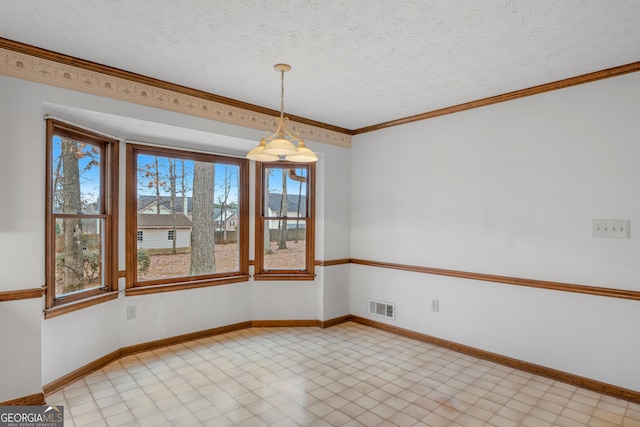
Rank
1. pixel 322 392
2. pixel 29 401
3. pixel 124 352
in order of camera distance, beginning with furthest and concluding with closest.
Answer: pixel 124 352, pixel 322 392, pixel 29 401

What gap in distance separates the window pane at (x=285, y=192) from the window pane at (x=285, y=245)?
134 mm

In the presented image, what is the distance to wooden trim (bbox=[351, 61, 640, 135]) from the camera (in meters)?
2.92

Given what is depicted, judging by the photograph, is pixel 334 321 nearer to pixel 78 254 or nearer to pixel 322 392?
pixel 322 392

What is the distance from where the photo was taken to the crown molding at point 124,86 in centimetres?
262

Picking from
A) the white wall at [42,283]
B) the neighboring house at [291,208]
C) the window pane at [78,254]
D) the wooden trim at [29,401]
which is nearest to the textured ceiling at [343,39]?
the white wall at [42,283]

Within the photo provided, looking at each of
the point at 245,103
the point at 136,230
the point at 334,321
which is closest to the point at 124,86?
the point at 245,103

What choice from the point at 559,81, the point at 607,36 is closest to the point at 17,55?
the point at 607,36

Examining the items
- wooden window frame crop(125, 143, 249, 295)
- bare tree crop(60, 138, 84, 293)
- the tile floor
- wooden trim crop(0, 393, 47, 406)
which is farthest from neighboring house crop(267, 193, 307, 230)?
wooden trim crop(0, 393, 47, 406)

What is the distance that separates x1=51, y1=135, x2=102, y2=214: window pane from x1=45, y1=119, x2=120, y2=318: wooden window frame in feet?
0.20

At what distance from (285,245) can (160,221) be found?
5.16 feet

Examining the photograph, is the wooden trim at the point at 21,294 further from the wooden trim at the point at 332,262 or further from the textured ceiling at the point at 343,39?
the wooden trim at the point at 332,262

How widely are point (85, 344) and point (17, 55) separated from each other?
241cm

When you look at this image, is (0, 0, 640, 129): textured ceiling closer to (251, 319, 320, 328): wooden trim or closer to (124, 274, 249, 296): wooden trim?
(124, 274, 249, 296): wooden trim

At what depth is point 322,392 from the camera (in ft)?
9.62
